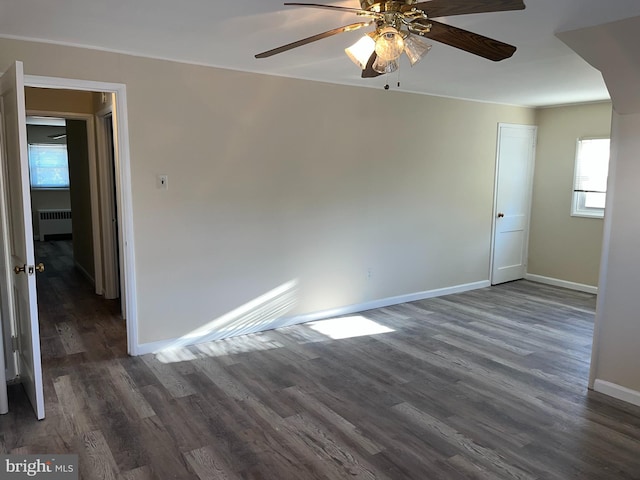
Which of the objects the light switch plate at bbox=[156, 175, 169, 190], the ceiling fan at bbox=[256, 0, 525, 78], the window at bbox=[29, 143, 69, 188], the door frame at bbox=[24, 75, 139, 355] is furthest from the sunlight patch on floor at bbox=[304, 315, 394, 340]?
the window at bbox=[29, 143, 69, 188]

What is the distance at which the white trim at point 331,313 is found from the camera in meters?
3.93

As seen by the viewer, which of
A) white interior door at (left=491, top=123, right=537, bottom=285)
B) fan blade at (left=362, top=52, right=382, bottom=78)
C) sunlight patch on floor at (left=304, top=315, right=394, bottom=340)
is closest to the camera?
fan blade at (left=362, top=52, right=382, bottom=78)

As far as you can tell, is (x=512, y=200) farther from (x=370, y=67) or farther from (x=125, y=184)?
(x=125, y=184)

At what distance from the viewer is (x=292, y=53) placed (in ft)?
11.3

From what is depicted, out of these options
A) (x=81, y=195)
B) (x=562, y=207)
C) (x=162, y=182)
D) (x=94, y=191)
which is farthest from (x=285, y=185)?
(x=562, y=207)

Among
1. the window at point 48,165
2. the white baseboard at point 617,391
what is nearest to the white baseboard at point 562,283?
the white baseboard at point 617,391

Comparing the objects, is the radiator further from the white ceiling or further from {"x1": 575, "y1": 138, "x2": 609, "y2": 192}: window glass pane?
{"x1": 575, "y1": 138, "x2": 609, "y2": 192}: window glass pane

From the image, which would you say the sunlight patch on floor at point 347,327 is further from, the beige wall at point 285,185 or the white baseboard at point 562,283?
the white baseboard at point 562,283

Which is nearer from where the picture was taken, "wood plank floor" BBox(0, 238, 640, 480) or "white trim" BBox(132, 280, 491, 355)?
"wood plank floor" BBox(0, 238, 640, 480)

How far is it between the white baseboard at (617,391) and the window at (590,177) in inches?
129

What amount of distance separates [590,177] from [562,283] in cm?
146

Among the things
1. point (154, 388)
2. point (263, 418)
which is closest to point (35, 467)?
point (154, 388)

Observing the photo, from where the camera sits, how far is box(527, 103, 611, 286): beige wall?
5969 millimetres

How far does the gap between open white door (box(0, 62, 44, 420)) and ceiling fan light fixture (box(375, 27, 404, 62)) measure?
1930 millimetres
